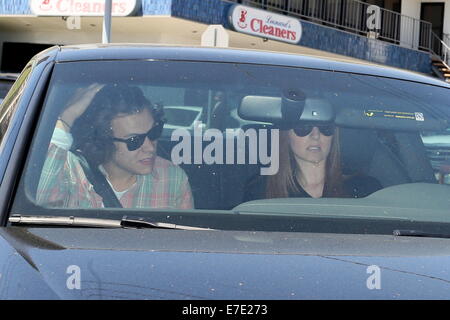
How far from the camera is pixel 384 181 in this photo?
125 inches

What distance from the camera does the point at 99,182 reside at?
116 inches

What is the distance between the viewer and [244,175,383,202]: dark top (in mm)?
2939

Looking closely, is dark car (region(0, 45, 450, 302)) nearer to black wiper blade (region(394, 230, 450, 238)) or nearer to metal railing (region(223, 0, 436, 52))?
black wiper blade (region(394, 230, 450, 238))

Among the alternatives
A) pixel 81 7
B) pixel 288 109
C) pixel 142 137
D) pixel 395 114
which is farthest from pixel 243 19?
pixel 142 137

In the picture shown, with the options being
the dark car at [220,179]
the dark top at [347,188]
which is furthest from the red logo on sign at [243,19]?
the dark top at [347,188]

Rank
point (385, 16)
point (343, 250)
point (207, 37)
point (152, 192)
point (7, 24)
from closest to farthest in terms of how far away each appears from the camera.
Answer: point (343, 250) < point (152, 192) < point (207, 37) < point (7, 24) < point (385, 16)

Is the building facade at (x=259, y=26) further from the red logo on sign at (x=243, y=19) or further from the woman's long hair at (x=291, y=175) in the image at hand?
the woman's long hair at (x=291, y=175)

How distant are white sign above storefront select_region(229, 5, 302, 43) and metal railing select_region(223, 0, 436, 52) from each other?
32.4 inches

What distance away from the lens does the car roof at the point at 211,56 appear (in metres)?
3.23

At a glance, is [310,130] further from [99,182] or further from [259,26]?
[259,26]
